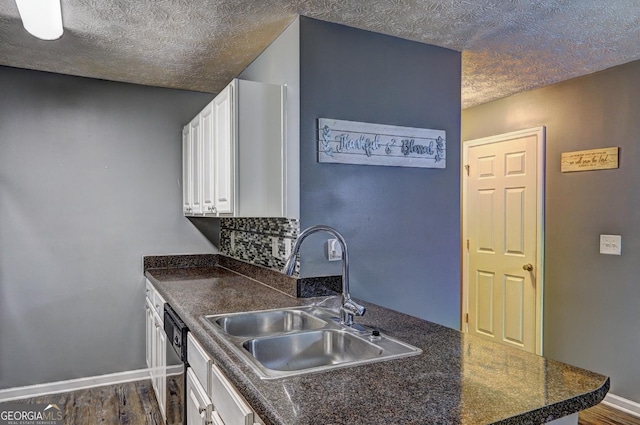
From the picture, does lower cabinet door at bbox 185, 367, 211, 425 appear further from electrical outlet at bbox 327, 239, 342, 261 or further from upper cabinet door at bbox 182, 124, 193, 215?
upper cabinet door at bbox 182, 124, 193, 215

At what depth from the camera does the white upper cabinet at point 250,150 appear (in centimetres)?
233

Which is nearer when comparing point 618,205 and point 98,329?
point 618,205

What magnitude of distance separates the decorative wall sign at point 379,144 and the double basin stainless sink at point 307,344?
35.2 inches

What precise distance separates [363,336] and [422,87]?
1688 mm

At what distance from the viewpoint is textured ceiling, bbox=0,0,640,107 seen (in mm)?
2164

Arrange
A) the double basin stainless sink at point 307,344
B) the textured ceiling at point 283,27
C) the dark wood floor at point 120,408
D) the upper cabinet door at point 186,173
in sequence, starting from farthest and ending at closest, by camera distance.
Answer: the upper cabinet door at point 186,173 → the dark wood floor at point 120,408 → the textured ceiling at point 283,27 → the double basin stainless sink at point 307,344

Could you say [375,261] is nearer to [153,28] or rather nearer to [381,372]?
[381,372]

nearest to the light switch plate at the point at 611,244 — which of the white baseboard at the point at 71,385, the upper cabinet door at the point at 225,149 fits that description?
the upper cabinet door at the point at 225,149

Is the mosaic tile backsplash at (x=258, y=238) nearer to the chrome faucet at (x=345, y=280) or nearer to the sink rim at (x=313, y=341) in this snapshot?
the chrome faucet at (x=345, y=280)

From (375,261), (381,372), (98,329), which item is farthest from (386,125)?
(98,329)

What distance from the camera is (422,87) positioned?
269cm

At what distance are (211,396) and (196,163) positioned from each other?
1.94m

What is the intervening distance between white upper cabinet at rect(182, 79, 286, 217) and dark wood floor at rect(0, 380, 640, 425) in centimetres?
146

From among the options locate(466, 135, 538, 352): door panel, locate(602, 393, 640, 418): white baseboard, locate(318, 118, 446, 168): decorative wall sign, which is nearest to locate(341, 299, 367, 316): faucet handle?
locate(318, 118, 446, 168): decorative wall sign
